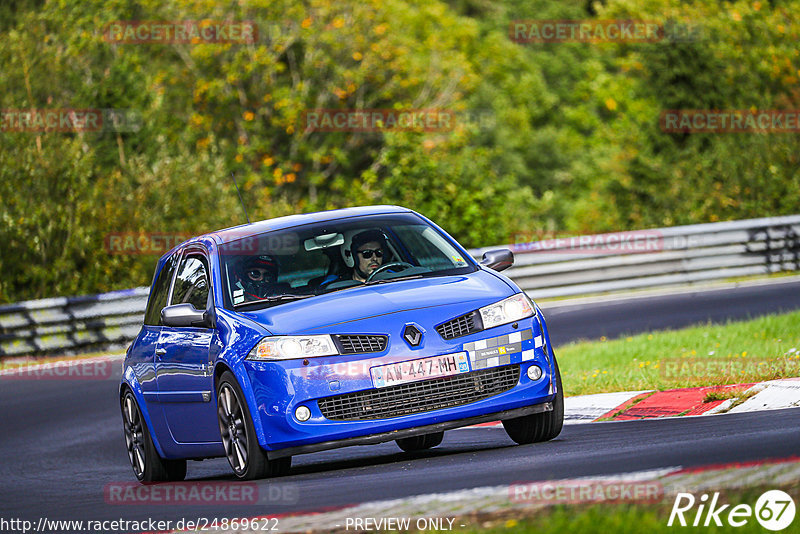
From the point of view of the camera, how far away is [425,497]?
634 centimetres

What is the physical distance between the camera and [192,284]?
30.9 feet

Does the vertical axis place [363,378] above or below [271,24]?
above

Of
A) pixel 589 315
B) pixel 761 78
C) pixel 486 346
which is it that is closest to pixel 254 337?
pixel 486 346

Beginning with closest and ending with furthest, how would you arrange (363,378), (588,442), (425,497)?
(425,497) → (363,378) → (588,442)

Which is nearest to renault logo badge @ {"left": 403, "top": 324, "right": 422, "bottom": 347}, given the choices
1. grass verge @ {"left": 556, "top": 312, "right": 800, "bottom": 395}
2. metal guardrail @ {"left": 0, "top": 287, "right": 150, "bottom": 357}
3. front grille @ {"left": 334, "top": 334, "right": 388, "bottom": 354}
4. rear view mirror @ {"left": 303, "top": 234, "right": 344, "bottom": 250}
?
front grille @ {"left": 334, "top": 334, "right": 388, "bottom": 354}

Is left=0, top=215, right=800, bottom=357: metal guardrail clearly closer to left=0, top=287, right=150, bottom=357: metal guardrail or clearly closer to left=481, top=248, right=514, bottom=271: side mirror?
left=0, top=287, right=150, bottom=357: metal guardrail

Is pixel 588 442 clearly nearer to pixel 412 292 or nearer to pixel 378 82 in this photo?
pixel 412 292

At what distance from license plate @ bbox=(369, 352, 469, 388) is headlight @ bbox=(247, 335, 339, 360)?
0.28m

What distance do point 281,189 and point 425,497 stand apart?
35.7 m

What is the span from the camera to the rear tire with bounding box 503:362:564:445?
8625mm

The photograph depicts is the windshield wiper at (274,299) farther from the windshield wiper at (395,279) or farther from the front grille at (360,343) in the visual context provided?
the front grille at (360,343)

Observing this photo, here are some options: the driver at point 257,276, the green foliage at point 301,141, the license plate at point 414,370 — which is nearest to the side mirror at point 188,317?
the driver at point 257,276

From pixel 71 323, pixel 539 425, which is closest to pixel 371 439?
pixel 539 425

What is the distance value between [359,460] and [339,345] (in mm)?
2025
